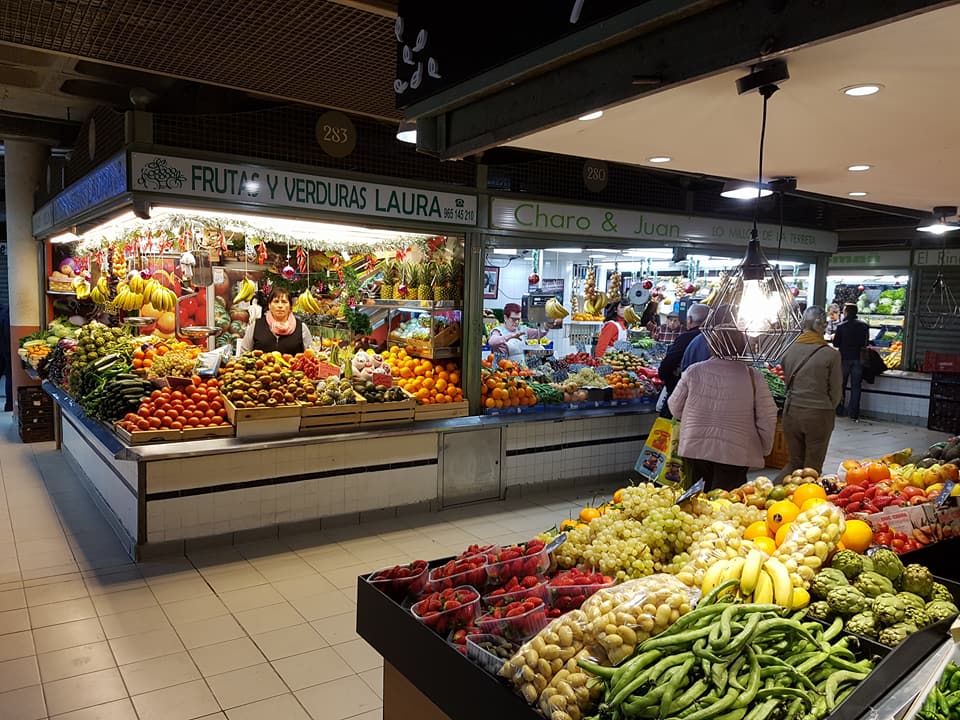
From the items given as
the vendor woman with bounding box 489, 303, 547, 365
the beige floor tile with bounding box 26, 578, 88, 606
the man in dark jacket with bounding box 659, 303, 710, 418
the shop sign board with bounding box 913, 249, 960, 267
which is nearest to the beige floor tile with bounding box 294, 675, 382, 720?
the beige floor tile with bounding box 26, 578, 88, 606

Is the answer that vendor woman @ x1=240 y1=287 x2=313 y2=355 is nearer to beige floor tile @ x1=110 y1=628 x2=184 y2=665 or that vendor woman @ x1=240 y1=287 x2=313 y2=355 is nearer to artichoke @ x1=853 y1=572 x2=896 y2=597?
beige floor tile @ x1=110 y1=628 x2=184 y2=665

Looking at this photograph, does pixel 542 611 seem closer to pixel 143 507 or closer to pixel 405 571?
pixel 405 571

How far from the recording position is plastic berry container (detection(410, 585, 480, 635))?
7.96 ft

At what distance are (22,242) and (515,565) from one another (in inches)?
394

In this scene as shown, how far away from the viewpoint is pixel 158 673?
3656 millimetres

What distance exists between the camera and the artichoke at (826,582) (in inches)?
97.0

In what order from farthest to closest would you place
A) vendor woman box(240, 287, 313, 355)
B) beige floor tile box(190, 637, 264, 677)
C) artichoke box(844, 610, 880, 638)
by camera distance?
vendor woman box(240, 287, 313, 355) → beige floor tile box(190, 637, 264, 677) → artichoke box(844, 610, 880, 638)

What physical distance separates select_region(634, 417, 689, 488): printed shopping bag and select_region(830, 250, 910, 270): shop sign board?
779 cm

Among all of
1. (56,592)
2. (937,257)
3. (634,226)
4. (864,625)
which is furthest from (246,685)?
(937,257)

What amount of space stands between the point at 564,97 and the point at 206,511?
4.37m

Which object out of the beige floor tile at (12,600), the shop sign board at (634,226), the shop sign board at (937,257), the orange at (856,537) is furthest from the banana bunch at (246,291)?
the shop sign board at (937,257)

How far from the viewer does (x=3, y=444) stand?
29.2 feet

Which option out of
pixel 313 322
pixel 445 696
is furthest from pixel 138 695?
pixel 313 322

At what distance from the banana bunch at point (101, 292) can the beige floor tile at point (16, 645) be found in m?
5.87
